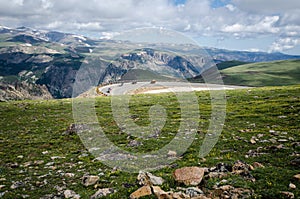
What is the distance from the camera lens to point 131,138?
2394 centimetres

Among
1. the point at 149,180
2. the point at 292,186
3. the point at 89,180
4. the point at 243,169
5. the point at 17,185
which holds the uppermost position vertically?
the point at 292,186

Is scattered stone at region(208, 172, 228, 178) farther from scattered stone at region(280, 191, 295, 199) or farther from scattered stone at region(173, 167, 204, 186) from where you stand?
scattered stone at region(280, 191, 295, 199)

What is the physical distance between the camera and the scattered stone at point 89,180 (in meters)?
14.3

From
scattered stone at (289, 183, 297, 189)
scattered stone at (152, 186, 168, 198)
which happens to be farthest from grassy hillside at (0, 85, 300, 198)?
scattered stone at (152, 186, 168, 198)

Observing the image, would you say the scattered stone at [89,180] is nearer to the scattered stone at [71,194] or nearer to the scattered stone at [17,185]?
the scattered stone at [71,194]

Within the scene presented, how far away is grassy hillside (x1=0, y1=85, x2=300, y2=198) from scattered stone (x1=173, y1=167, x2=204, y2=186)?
35 centimetres

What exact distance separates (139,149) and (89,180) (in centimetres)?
658

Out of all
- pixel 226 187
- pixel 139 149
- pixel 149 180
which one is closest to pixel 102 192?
pixel 149 180

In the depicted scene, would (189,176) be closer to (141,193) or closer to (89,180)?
(141,193)

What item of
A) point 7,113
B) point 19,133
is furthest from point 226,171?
point 7,113

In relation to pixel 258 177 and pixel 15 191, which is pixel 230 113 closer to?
pixel 258 177

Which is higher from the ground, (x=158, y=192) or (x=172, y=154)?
(x=158, y=192)

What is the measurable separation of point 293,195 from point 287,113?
21.8 meters

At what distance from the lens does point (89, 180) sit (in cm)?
1452
